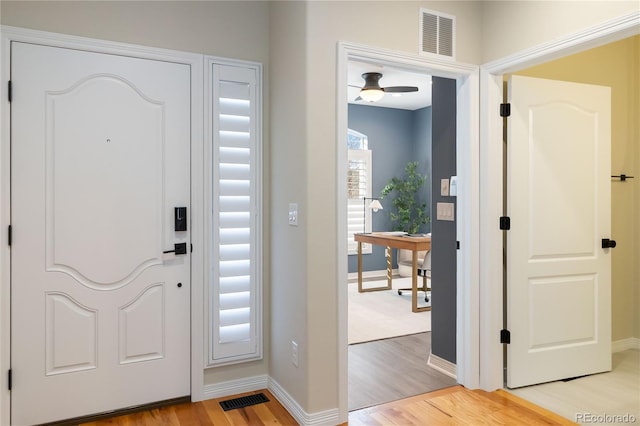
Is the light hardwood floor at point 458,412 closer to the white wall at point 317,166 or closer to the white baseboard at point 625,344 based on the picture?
the white wall at point 317,166

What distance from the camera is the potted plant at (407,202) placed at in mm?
7824

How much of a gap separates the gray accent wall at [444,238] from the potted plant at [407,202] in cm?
421

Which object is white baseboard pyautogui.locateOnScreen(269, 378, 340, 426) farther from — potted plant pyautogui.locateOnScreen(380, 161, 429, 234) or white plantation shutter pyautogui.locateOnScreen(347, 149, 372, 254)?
potted plant pyautogui.locateOnScreen(380, 161, 429, 234)

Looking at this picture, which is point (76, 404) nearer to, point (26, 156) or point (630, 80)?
point (26, 156)

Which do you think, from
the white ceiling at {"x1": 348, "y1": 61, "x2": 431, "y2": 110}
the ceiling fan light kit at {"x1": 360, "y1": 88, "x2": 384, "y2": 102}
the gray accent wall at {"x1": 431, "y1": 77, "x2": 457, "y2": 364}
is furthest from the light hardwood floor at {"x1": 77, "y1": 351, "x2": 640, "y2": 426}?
the ceiling fan light kit at {"x1": 360, "y1": 88, "x2": 384, "y2": 102}

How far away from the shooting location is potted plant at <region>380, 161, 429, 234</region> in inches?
308

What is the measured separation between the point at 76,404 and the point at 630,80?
4.71 m

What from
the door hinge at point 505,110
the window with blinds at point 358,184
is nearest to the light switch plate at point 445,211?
the door hinge at point 505,110

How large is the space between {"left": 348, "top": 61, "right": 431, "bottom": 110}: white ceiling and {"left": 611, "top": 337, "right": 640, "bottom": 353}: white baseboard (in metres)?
2.98

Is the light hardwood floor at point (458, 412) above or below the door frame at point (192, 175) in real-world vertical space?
below

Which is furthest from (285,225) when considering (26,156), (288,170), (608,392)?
(608,392)

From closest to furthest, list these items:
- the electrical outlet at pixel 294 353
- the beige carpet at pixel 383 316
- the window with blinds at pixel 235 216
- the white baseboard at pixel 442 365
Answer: the electrical outlet at pixel 294 353 < the window with blinds at pixel 235 216 < the white baseboard at pixel 442 365 < the beige carpet at pixel 383 316

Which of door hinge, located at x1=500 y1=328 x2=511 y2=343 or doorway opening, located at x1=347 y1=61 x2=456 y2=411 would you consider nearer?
door hinge, located at x1=500 y1=328 x2=511 y2=343

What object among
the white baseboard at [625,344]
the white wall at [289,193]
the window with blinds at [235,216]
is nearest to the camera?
the white wall at [289,193]
